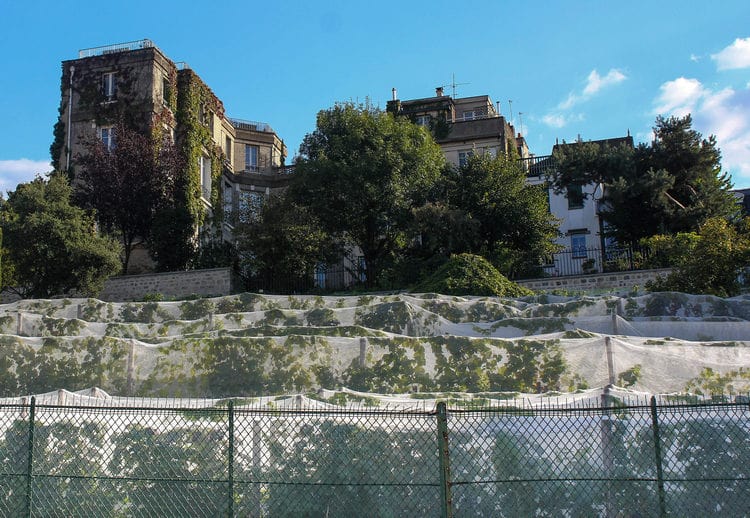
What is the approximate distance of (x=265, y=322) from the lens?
54.9ft

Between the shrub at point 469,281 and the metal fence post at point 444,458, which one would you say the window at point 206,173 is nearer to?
the shrub at point 469,281

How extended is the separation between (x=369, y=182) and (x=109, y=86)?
1348 centimetres

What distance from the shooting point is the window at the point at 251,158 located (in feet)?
143

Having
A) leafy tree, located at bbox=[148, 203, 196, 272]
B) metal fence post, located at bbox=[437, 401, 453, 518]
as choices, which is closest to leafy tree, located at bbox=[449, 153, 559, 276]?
leafy tree, located at bbox=[148, 203, 196, 272]

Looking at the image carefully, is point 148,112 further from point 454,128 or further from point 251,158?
point 454,128

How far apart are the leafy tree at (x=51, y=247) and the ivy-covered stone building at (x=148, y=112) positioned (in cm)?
628

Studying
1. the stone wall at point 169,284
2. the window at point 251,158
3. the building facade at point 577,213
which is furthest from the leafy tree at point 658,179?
the window at point 251,158

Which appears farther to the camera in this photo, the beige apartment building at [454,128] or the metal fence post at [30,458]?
the beige apartment building at [454,128]

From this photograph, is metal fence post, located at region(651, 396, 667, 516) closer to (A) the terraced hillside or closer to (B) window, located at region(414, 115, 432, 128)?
(A) the terraced hillside

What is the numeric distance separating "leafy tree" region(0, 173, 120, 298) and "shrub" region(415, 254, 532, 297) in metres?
11.3

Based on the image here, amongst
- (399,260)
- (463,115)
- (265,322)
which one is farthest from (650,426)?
(463,115)

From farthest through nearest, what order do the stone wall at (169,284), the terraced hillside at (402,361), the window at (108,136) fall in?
the window at (108,136)
the stone wall at (169,284)
the terraced hillside at (402,361)

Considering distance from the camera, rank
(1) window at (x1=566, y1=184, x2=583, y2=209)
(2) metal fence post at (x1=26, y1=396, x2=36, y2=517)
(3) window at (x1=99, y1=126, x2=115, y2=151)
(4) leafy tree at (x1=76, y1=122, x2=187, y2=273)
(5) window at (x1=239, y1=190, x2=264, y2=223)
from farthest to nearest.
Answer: (1) window at (x1=566, y1=184, x2=583, y2=209) → (3) window at (x1=99, y1=126, x2=115, y2=151) → (5) window at (x1=239, y1=190, x2=264, y2=223) → (4) leafy tree at (x1=76, y1=122, x2=187, y2=273) → (2) metal fence post at (x1=26, y1=396, x2=36, y2=517)

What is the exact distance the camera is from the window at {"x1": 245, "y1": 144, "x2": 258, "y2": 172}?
43438 millimetres
